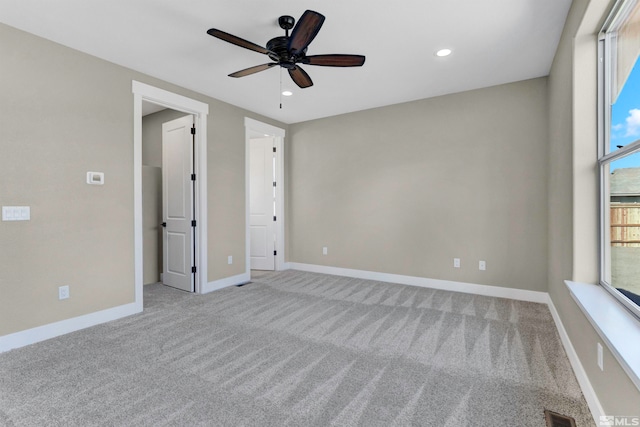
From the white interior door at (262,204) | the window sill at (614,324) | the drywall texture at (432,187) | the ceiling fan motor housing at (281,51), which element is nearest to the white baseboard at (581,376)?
the window sill at (614,324)

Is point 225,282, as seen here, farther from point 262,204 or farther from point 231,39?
point 231,39

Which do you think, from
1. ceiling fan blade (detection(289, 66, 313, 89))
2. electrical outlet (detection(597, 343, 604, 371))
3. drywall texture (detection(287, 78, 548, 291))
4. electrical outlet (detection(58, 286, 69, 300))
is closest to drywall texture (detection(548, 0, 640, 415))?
electrical outlet (detection(597, 343, 604, 371))

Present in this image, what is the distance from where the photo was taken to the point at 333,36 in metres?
2.60

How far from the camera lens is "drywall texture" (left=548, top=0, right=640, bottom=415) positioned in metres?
1.52

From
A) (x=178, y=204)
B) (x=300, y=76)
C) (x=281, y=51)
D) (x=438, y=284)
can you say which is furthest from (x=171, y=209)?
(x=438, y=284)

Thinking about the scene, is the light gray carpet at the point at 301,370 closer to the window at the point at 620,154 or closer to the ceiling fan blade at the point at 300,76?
the window at the point at 620,154

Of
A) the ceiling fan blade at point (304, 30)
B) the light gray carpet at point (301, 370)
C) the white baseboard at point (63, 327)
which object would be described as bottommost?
the light gray carpet at point (301, 370)

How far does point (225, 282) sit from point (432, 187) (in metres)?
3.33

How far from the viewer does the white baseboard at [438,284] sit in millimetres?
3570

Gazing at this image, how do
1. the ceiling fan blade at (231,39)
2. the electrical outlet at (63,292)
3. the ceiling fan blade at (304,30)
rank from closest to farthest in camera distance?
the ceiling fan blade at (304,30) < the ceiling fan blade at (231,39) < the electrical outlet at (63,292)

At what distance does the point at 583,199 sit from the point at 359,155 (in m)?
3.13

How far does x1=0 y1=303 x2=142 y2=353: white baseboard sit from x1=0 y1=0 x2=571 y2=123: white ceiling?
103 inches

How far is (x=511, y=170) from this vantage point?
365cm

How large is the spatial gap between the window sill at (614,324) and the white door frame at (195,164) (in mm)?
3908
